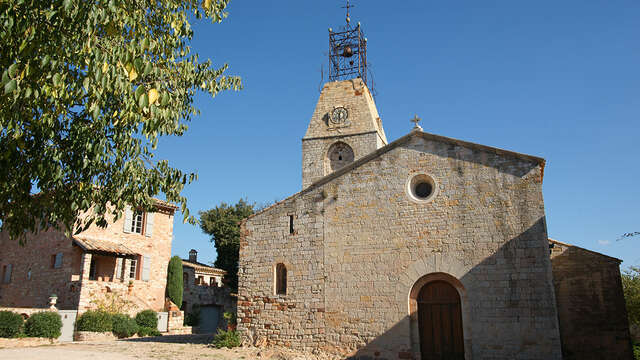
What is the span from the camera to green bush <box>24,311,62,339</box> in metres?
17.0

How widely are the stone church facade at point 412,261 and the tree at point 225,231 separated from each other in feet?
60.5

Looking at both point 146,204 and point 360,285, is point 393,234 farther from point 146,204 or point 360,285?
point 146,204

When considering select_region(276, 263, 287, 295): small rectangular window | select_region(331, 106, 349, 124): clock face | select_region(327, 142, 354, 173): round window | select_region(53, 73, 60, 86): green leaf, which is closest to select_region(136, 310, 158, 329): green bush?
select_region(276, 263, 287, 295): small rectangular window

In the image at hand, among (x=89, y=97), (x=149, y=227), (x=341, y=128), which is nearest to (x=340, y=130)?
(x=341, y=128)

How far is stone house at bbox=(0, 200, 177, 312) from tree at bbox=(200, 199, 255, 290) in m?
8.84

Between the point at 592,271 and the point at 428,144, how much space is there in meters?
6.02

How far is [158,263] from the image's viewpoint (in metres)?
23.5

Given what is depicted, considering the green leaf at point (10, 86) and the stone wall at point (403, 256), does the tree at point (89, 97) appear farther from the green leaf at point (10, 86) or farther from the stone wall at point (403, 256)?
the stone wall at point (403, 256)

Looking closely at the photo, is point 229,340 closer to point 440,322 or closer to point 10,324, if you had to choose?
point 440,322

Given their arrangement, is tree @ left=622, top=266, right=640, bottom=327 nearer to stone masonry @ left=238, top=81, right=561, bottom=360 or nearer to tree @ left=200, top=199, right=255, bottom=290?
stone masonry @ left=238, top=81, right=561, bottom=360

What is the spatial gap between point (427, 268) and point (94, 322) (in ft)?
44.5

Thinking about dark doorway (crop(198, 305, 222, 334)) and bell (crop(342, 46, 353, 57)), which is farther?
bell (crop(342, 46, 353, 57))

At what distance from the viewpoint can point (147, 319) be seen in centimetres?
2075

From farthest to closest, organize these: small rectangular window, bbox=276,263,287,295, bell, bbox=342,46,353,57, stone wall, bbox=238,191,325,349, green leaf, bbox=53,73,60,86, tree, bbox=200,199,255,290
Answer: tree, bbox=200,199,255,290 → bell, bbox=342,46,353,57 → small rectangular window, bbox=276,263,287,295 → stone wall, bbox=238,191,325,349 → green leaf, bbox=53,73,60,86
